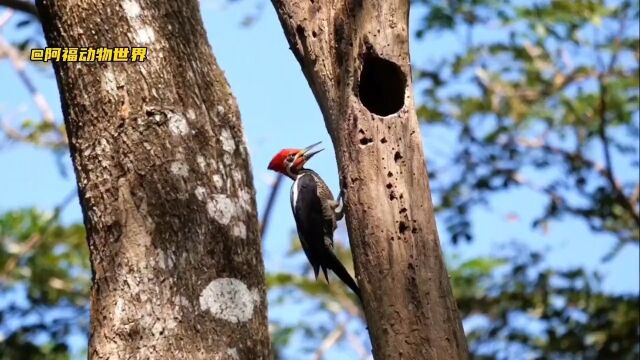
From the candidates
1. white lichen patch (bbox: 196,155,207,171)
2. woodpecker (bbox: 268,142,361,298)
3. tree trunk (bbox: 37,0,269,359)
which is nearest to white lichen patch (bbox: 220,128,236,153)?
tree trunk (bbox: 37,0,269,359)

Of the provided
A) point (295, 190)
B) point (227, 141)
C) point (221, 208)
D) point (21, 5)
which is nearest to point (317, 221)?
point (295, 190)

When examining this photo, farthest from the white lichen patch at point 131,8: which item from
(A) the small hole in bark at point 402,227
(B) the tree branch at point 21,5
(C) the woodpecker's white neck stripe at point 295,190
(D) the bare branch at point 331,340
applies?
(D) the bare branch at point 331,340

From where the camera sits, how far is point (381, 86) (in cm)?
375

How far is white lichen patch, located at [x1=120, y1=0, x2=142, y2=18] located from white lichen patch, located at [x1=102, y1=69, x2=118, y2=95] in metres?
0.27

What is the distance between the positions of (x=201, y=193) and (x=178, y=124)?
294 millimetres

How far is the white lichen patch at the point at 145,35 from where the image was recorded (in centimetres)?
380

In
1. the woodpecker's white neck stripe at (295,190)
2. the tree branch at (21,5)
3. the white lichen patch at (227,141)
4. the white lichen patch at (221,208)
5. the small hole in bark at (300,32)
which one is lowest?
the white lichen patch at (221,208)

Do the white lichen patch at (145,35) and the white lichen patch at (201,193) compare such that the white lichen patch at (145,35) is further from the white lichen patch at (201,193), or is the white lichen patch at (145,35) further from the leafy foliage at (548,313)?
the leafy foliage at (548,313)

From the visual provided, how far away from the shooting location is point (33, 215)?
8.39m

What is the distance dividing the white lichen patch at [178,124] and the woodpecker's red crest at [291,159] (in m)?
2.31

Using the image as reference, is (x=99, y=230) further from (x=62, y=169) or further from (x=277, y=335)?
(x=277, y=335)

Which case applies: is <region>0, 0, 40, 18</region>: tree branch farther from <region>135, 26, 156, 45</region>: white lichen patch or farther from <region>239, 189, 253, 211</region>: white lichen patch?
<region>239, 189, 253, 211</region>: white lichen patch

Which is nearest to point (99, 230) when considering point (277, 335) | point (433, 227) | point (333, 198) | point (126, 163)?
point (126, 163)

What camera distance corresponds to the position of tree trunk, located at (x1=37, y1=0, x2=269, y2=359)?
3406mm
